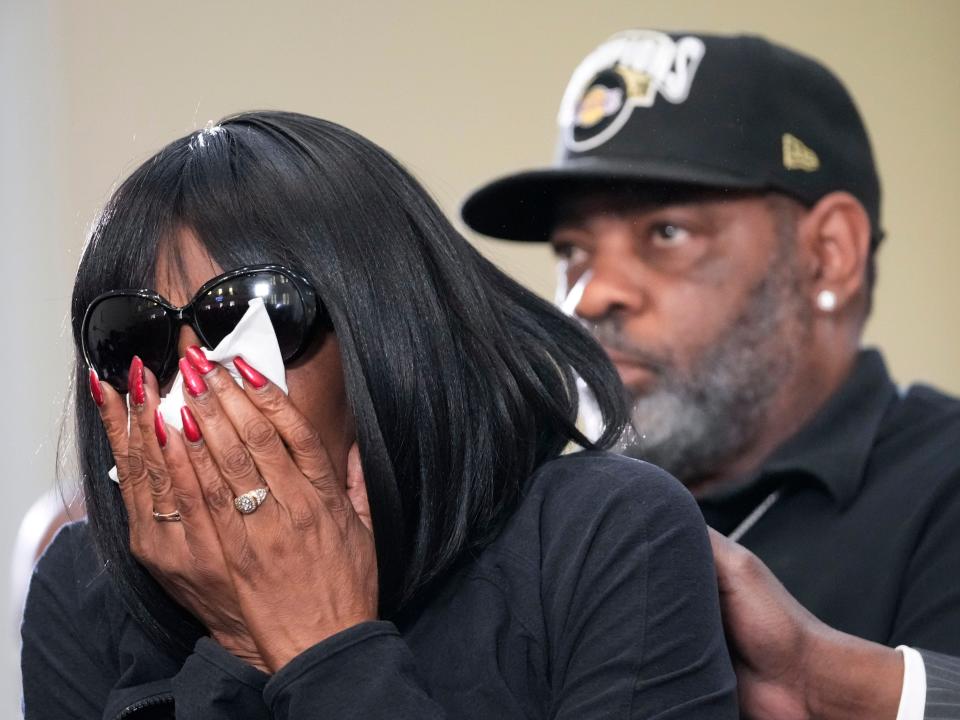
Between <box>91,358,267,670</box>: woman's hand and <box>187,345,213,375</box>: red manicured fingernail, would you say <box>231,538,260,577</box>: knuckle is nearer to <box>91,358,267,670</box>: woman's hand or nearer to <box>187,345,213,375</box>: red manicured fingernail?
<box>91,358,267,670</box>: woman's hand

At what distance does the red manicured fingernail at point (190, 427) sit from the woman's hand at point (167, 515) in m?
0.01

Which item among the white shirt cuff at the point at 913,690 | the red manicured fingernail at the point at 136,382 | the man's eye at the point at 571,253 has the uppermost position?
the red manicured fingernail at the point at 136,382

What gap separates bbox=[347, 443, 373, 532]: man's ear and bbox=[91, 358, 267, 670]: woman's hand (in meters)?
0.11

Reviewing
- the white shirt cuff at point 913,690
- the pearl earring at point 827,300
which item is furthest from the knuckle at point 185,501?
the pearl earring at point 827,300

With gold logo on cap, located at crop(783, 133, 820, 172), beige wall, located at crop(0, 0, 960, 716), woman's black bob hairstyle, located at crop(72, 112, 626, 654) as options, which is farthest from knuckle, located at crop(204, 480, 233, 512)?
gold logo on cap, located at crop(783, 133, 820, 172)

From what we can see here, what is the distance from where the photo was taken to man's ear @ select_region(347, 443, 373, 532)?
1055 mm

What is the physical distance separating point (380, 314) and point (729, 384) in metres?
0.70

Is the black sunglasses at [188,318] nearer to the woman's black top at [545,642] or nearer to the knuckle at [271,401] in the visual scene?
the knuckle at [271,401]

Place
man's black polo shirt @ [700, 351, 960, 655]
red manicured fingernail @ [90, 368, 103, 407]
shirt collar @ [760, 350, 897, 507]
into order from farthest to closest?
shirt collar @ [760, 350, 897, 507]
man's black polo shirt @ [700, 351, 960, 655]
red manicured fingernail @ [90, 368, 103, 407]

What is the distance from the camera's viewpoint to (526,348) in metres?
1.12

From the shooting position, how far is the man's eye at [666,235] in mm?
1524

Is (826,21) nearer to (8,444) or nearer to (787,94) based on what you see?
(787,94)

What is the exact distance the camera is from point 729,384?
1.60 m

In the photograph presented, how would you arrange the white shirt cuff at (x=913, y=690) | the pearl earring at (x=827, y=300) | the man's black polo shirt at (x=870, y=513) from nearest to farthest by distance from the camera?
the white shirt cuff at (x=913, y=690)
the man's black polo shirt at (x=870, y=513)
the pearl earring at (x=827, y=300)
